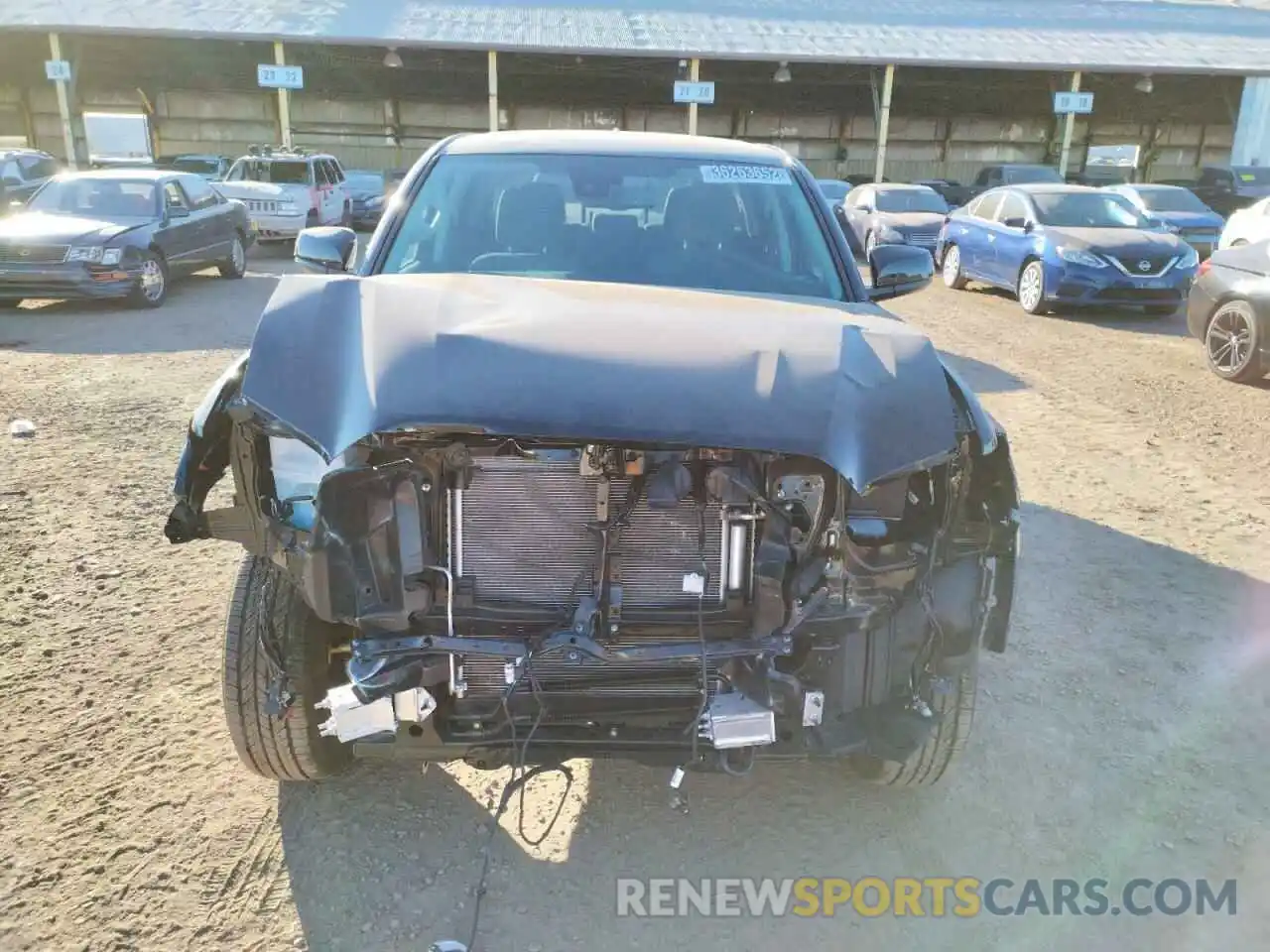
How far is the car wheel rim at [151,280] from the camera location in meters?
11.4

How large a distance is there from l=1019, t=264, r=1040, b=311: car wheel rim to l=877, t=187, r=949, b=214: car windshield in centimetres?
533

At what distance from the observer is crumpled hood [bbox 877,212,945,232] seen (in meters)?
16.6

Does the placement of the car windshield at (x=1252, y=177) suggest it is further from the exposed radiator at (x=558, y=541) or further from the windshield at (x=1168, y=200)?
the exposed radiator at (x=558, y=541)

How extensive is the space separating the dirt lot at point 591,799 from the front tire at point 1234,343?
3660mm

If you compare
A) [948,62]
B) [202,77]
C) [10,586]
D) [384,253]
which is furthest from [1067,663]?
[202,77]

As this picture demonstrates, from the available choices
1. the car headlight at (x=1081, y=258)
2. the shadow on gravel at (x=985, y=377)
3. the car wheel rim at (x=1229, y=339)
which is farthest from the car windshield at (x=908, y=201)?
the car wheel rim at (x=1229, y=339)

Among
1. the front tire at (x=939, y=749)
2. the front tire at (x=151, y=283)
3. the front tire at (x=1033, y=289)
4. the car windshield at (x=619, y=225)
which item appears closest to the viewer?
the front tire at (x=939, y=749)

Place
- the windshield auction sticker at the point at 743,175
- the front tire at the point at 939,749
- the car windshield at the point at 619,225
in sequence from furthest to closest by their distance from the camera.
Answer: the windshield auction sticker at the point at 743,175
the car windshield at the point at 619,225
the front tire at the point at 939,749

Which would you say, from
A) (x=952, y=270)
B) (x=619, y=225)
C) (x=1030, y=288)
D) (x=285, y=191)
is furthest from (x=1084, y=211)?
(x=285, y=191)

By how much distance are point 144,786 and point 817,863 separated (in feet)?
6.79

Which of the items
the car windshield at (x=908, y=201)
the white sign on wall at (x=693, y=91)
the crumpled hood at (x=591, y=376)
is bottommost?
the car windshield at (x=908, y=201)

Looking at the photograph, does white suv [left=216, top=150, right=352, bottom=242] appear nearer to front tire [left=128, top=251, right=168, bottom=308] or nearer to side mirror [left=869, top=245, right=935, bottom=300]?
front tire [left=128, top=251, right=168, bottom=308]

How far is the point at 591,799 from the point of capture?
3047 millimetres

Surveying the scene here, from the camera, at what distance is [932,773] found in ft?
9.71
